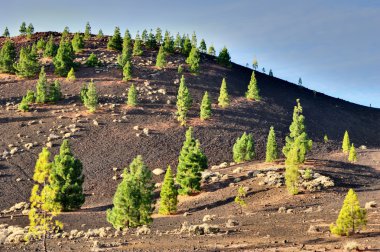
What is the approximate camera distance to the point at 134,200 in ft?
135

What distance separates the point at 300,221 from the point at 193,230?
10.7 m

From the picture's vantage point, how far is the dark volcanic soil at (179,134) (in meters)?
43.1

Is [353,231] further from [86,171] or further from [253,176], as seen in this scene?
[86,171]

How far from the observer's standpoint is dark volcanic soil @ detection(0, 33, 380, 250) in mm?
43062

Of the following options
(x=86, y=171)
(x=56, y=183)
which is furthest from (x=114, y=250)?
(x=86, y=171)

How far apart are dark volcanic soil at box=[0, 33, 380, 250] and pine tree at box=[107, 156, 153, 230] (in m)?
2.28

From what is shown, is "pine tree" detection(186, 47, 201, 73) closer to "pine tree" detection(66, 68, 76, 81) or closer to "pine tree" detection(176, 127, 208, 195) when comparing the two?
"pine tree" detection(66, 68, 76, 81)

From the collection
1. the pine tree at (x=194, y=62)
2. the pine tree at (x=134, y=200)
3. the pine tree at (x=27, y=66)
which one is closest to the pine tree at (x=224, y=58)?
the pine tree at (x=194, y=62)

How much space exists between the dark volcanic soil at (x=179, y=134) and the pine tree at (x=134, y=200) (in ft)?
7.47

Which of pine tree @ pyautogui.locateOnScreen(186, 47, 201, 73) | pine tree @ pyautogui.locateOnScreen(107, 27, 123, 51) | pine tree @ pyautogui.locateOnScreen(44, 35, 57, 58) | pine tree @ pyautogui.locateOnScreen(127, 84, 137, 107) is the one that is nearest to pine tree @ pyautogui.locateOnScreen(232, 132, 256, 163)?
pine tree @ pyautogui.locateOnScreen(127, 84, 137, 107)

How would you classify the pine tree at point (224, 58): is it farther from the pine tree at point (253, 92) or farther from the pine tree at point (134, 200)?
the pine tree at point (134, 200)

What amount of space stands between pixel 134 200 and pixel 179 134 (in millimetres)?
50237

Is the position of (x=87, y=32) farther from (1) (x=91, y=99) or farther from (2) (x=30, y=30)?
(1) (x=91, y=99)

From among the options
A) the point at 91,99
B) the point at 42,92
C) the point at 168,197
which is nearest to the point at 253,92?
the point at 91,99
